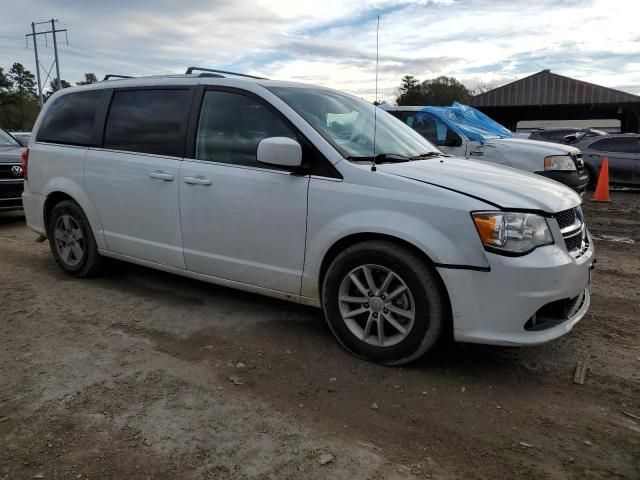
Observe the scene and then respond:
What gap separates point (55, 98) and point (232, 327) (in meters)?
3.12

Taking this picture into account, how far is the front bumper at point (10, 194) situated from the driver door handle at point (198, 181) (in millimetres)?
5582

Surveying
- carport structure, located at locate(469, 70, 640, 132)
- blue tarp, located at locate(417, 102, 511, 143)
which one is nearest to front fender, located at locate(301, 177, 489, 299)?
blue tarp, located at locate(417, 102, 511, 143)

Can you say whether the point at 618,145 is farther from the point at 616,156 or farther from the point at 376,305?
the point at 376,305

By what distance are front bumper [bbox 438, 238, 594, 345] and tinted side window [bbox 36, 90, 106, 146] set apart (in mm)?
3577

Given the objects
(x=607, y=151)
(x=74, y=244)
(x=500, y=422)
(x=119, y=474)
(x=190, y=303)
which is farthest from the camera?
(x=607, y=151)

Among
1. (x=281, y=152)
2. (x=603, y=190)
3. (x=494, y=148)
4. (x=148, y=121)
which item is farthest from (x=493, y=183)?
(x=603, y=190)

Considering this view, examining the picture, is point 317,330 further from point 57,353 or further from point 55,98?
point 55,98

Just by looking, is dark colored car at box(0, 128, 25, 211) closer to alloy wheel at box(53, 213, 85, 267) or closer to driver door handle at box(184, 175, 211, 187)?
alloy wheel at box(53, 213, 85, 267)

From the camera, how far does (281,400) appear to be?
2.96m

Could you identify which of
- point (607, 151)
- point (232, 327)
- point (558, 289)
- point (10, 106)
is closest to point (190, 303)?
point (232, 327)

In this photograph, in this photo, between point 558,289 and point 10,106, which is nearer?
point 558,289

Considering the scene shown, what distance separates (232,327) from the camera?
3.98m

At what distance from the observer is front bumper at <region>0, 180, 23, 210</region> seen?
807 centimetres

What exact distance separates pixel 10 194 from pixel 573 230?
8032mm
